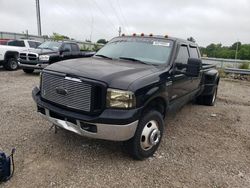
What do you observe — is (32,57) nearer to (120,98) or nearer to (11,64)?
(11,64)

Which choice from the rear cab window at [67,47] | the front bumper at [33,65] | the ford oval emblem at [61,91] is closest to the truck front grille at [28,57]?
the front bumper at [33,65]

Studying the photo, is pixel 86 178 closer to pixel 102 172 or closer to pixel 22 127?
pixel 102 172

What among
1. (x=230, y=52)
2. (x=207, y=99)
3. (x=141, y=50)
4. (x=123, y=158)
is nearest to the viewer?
(x=123, y=158)

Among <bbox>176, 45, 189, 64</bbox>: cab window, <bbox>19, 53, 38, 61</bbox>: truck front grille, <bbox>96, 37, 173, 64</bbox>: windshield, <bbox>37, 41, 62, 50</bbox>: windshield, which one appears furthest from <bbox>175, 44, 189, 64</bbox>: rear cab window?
<bbox>37, 41, 62, 50</bbox>: windshield

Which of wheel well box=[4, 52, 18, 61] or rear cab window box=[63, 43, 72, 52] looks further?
wheel well box=[4, 52, 18, 61]

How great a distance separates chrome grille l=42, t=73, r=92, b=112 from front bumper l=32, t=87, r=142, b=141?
0.13m

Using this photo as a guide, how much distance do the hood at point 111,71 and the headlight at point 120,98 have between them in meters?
0.07

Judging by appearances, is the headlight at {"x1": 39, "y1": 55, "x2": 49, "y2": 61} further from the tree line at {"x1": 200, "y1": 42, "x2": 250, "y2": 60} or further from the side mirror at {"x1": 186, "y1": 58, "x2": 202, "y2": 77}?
the tree line at {"x1": 200, "y1": 42, "x2": 250, "y2": 60}

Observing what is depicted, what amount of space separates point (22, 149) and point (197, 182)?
8.52ft

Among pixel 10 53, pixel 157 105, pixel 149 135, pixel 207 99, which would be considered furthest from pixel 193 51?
pixel 10 53

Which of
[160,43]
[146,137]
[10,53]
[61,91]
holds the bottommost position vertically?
[146,137]

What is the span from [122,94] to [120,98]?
57 millimetres

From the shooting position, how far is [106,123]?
9.96 ft

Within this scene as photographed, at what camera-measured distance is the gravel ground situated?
3.12 meters
